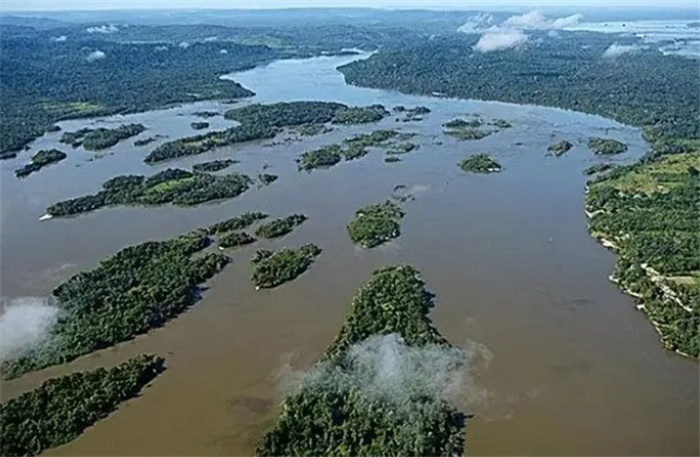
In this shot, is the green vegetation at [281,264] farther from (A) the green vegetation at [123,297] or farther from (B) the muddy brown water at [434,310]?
(A) the green vegetation at [123,297]

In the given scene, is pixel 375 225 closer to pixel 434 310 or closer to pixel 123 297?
pixel 434 310

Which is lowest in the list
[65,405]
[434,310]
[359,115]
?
[359,115]

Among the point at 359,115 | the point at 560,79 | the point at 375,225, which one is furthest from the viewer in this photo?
the point at 560,79

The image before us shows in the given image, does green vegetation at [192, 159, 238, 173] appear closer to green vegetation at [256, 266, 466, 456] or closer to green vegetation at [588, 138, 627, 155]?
green vegetation at [588, 138, 627, 155]

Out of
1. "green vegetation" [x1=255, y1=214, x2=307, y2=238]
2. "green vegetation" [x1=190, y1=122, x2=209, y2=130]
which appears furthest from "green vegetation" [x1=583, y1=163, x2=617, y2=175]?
"green vegetation" [x1=190, y1=122, x2=209, y2=130]

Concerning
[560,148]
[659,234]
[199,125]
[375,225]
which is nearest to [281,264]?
[375,225]

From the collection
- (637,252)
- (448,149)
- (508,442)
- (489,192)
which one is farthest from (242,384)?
(448,149)

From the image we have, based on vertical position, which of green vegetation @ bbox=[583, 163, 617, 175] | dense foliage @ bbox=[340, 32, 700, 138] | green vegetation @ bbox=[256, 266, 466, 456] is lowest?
dense foliage @ bbox=[340, 32, 700, 138]

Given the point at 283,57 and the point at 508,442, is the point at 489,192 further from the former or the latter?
the point at 283,57
